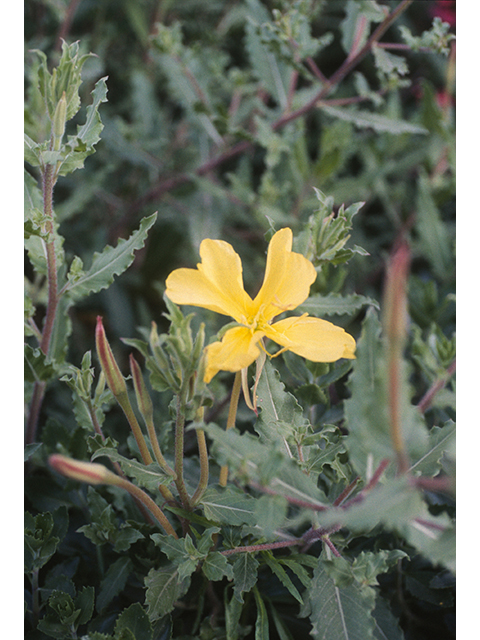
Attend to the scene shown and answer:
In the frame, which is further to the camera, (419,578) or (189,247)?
(189,247)

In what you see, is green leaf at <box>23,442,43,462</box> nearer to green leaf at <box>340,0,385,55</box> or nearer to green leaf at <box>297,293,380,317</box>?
green leaf at <box>297,293,380,317</box>

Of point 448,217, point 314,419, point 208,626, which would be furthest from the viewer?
point 448,217

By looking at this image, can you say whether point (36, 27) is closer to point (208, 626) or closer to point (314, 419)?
point (314, 419)

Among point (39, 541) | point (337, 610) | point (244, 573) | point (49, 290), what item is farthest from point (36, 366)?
point (337, 610)

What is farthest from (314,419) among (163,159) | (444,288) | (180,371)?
(163,159)

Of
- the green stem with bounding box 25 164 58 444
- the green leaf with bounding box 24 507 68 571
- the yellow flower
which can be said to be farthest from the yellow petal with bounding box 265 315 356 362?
the green leaf with bounding box 24 507 68 571

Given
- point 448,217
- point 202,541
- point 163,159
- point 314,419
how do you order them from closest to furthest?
point 202,541 < point 314,419 < point 163,159 < point 448,217

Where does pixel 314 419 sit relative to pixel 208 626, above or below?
above

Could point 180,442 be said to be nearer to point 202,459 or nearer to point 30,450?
point 202,459
